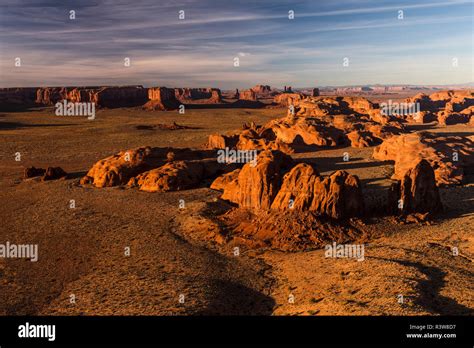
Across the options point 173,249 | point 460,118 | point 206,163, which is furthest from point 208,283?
point 460,118

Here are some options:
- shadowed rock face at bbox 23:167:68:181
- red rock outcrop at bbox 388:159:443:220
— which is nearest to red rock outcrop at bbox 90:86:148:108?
shadowed rock face at bbox 23:167:68:181

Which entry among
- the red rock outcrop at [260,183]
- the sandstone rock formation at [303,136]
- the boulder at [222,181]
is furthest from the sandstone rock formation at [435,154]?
the boulder at [222,181]

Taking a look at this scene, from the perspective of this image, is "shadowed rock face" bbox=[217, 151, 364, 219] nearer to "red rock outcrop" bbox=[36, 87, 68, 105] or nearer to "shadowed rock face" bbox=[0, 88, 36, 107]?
"shadowed rock face" bbox=[0, 88, 36, 107]

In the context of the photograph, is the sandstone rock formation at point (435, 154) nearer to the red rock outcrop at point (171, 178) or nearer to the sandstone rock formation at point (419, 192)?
the sandstone rock formation at point (419, 192)

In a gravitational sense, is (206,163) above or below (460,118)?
below

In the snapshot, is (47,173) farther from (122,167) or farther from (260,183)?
(260,183)

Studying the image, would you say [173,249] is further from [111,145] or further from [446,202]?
[111,145]
